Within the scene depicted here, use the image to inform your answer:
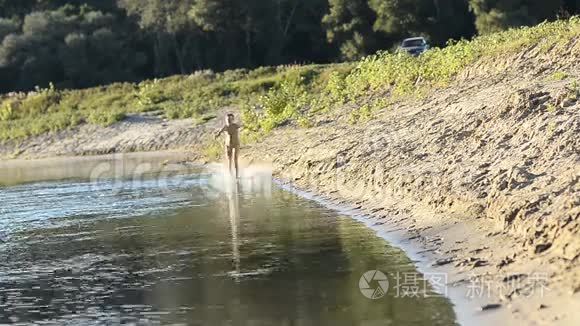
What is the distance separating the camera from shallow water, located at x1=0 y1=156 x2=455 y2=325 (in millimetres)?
9430

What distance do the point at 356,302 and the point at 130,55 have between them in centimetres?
5866

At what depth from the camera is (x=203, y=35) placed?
2586 inches

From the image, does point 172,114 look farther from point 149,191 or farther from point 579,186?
point 579,186

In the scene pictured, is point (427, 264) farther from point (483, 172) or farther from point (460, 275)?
point (483, 172)

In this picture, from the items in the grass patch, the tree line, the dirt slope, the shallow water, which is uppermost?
the tree line

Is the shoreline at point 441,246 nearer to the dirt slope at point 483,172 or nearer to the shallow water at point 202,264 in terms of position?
the dirt slope at point 483,172

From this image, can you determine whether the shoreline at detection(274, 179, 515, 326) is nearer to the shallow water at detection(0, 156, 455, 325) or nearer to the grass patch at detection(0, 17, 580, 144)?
the shallow water at detection(0, 156, 455, 325)

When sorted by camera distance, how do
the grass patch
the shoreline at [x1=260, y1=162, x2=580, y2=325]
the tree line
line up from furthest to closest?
1. the tree line
2. the grass patch
3. the shoreline at [x1=260, y1=162, x2=580, y2=325]

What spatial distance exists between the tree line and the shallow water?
131ft

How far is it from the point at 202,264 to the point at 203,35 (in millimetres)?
54811

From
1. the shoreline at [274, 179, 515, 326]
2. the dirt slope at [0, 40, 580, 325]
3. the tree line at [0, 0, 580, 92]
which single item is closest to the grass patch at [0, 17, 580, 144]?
the dirt slope at [0, 40, 580, 325]

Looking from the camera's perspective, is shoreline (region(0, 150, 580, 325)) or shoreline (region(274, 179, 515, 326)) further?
shoreline (region(274, 179, 515, 326))

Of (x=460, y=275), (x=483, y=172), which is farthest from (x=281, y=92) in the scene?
(x=460, y=275)

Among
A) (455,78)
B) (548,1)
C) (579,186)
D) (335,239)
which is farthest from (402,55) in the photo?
(548,1)
